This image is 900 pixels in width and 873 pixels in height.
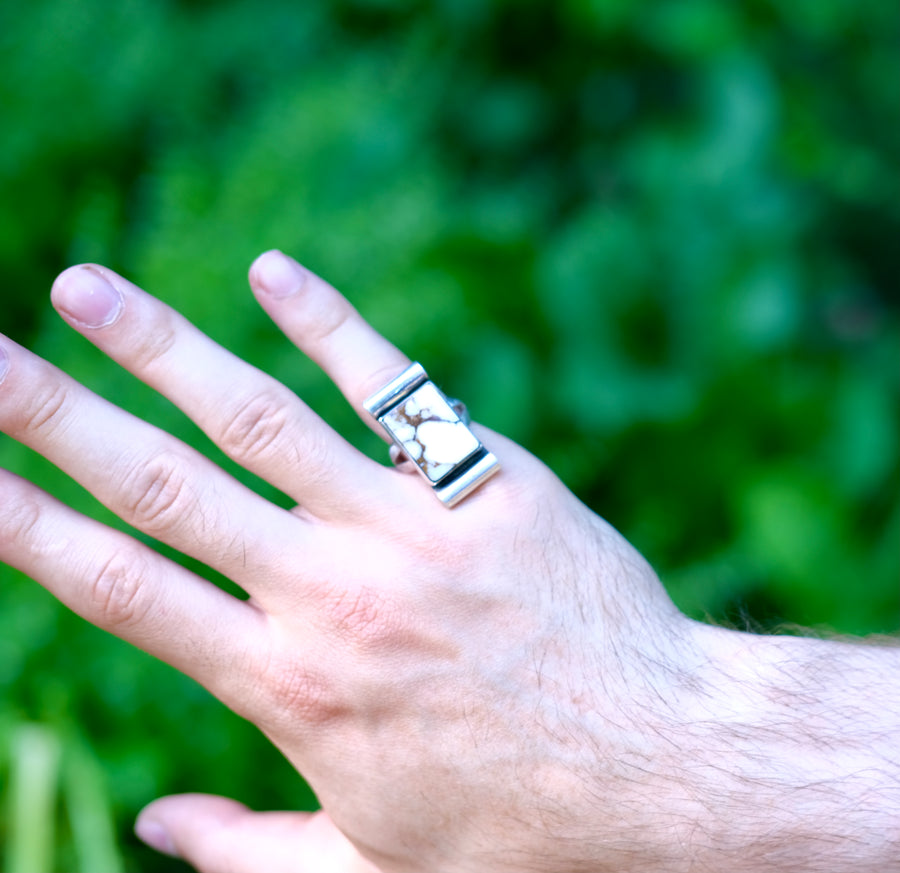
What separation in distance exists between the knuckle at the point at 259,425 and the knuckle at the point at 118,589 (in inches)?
9.8

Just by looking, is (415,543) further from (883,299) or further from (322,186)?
(883,299)

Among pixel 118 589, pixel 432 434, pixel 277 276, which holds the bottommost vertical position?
A: pixel 432 434

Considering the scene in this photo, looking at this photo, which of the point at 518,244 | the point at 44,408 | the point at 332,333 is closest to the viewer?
the point at 44,408

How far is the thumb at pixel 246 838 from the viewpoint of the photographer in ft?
4.87

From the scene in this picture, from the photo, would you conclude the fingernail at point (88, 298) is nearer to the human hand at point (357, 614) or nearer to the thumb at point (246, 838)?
the human hand at point (357, 614)

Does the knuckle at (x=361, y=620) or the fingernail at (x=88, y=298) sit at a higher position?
the fingernail at (x=88, y=298)

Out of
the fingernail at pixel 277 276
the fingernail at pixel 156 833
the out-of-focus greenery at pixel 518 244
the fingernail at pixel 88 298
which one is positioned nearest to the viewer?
the fingernail at pixel 88 298

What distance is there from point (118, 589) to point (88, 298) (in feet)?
1.47

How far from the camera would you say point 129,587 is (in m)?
1.39

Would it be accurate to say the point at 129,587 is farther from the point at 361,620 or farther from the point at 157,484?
the point at 361,620

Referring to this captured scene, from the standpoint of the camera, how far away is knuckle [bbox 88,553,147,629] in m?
1.39

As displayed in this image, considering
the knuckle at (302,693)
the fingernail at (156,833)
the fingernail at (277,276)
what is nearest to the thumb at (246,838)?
the fingernail at (156,833)

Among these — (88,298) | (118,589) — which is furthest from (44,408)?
(118,589)

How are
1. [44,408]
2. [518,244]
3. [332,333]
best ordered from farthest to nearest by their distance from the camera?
[518,244]
[332,333]
[44,408]
